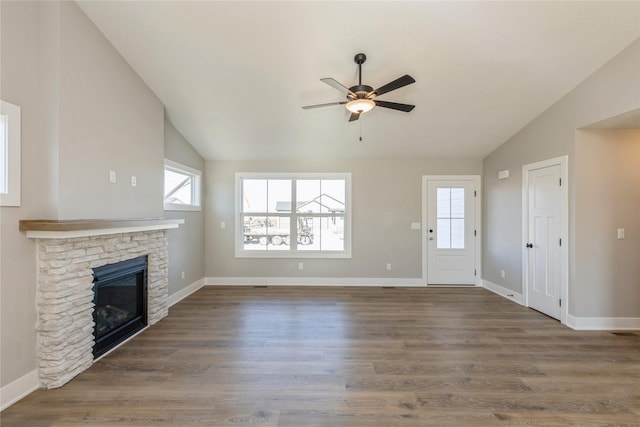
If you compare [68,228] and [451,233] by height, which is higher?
[68,228]

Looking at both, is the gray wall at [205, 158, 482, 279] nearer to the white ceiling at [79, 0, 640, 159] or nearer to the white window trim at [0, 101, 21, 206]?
the white ceiling at [79, 0, 640, 159]

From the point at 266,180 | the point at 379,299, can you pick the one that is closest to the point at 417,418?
the point at 379,299

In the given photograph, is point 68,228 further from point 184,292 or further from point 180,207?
point 184,292

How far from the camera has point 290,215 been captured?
555 centimetres

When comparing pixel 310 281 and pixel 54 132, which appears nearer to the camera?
pixel 54 132

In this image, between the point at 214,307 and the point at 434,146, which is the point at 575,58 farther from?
the point at 214,307

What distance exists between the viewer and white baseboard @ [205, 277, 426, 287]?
17.8 ft

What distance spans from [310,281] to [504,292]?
10.9ft

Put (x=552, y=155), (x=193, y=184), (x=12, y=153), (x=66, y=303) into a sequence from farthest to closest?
(x=193, y=184) → (x=552, y=155) → (x=66, y=303) → (x=12, y=153)

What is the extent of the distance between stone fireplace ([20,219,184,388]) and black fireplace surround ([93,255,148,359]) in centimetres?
12

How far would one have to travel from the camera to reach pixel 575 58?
3.02 meters

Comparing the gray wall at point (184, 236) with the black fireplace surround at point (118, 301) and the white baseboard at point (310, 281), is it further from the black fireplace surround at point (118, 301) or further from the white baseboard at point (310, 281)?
the black fireplace surround at point (118, 301)

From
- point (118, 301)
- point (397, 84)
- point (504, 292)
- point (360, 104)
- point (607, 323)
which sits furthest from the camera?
point (504, 292)

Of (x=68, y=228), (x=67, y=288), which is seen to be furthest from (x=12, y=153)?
(x=67, y=288)
